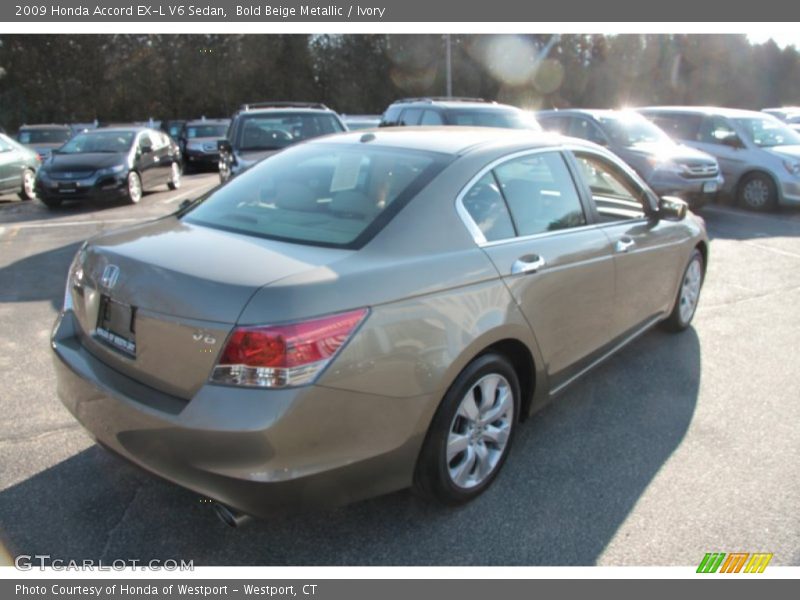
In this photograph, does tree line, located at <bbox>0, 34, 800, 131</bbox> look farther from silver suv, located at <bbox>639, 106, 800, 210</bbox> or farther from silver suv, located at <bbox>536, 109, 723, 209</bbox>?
silver suv, located at <bbox>536, 109, 723, 209</bbox>

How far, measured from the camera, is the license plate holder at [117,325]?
96.4 inches

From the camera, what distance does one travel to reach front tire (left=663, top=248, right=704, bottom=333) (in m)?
4.91

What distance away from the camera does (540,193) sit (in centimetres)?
337

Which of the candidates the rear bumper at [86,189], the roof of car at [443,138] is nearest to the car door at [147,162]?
the rear bumper at [86,189]

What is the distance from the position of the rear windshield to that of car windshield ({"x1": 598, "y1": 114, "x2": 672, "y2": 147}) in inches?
335

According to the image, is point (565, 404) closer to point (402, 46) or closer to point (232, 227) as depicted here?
point (232, 227)

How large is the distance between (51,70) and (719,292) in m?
33.5

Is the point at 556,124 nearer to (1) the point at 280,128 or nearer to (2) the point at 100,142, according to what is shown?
(1) the point at 280,128

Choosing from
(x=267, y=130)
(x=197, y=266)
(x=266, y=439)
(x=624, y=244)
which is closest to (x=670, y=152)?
(x=267, y=130)

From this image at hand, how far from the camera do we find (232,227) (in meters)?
2.88

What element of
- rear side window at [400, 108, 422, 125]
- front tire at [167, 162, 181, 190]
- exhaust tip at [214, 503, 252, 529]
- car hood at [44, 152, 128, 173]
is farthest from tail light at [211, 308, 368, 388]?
front tire at [167, 162, 181, 190]

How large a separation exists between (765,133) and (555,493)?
11382 millimetres

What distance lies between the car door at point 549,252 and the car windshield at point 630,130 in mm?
7923

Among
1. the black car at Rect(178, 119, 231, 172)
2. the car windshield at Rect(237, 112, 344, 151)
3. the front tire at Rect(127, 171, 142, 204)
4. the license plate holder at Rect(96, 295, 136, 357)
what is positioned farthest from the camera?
the black car at Rect(178, 119, 231, 172)
